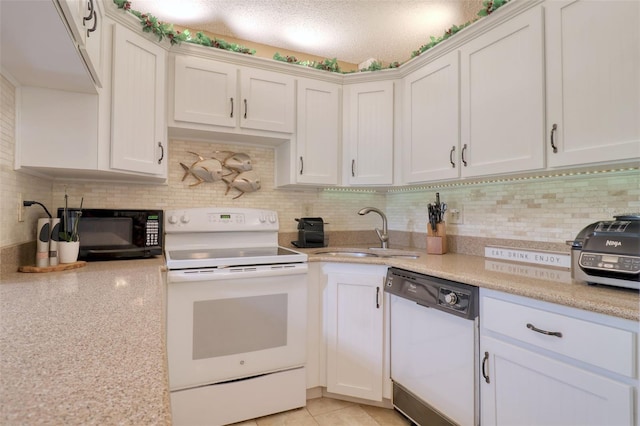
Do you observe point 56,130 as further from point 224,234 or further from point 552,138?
point 552,138

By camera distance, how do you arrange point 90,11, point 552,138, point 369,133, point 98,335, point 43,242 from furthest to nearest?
point 369,133, point 43,242, point 552,138, point 90,11, point 98,335

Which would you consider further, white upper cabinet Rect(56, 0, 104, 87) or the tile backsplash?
the tile backsplash

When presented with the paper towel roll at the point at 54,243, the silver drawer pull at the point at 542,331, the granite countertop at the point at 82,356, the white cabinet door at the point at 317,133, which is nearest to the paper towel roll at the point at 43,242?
the paper towel roll at the point at 54,243

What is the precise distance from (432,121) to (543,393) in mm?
1541

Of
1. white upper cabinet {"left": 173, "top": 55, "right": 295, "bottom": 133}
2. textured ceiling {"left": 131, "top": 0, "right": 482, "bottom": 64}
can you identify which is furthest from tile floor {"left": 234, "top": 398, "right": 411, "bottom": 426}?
textured ceiling {"left": 131, "top": 0, "right": 482, "bottom": 64}

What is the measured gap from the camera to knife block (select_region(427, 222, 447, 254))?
2.21 m

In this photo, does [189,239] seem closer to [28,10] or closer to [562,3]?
[28,10]

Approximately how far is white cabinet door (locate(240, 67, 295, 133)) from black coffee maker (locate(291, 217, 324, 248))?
675 mm

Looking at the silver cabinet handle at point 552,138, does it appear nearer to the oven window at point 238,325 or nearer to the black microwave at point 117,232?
the oven window at point 238,325

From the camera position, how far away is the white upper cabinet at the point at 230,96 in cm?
206

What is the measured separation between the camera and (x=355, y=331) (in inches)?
77.7

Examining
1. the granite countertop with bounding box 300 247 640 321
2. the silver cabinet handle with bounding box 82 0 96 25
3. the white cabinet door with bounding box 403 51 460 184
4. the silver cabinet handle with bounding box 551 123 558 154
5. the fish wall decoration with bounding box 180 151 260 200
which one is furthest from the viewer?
the fish wall decoration with bounding box 180 151 260 200

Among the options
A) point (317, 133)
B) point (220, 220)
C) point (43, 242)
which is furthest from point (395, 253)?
point (43, 242)

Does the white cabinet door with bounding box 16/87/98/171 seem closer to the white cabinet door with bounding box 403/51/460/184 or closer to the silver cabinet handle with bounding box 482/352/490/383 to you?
the white cabinet door with bounding box 403/51/460/184
